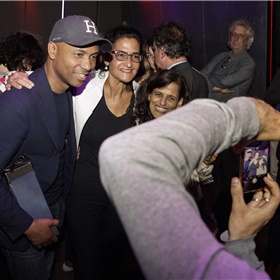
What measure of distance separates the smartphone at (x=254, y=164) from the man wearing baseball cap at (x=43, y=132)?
2.41 metres

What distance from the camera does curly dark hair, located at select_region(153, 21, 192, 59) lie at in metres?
3.21

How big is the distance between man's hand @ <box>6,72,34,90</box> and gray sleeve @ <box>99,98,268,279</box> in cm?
155

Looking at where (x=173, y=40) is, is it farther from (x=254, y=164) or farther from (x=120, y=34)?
(x=254, y=164)

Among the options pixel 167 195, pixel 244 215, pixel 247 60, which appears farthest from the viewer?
pixel 247 60

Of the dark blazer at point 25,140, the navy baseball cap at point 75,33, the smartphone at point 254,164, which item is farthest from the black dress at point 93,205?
the smartphone at point 254,164

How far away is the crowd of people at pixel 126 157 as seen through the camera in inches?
16.2

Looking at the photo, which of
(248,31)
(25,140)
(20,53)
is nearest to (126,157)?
(25,140)

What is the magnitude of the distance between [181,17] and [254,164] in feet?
10.9

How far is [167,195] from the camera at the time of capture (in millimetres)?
418

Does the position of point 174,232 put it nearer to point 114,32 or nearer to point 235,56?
point 114,32

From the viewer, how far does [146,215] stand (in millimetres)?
408

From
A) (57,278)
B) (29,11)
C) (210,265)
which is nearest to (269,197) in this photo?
(210,265)

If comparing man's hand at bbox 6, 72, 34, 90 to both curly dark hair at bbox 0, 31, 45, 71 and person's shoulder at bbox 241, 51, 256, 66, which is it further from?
person's shoulder at bbox 241, 51, 256, 66

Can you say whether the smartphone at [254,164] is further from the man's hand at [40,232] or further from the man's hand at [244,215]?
the man's hand at [244,215]
